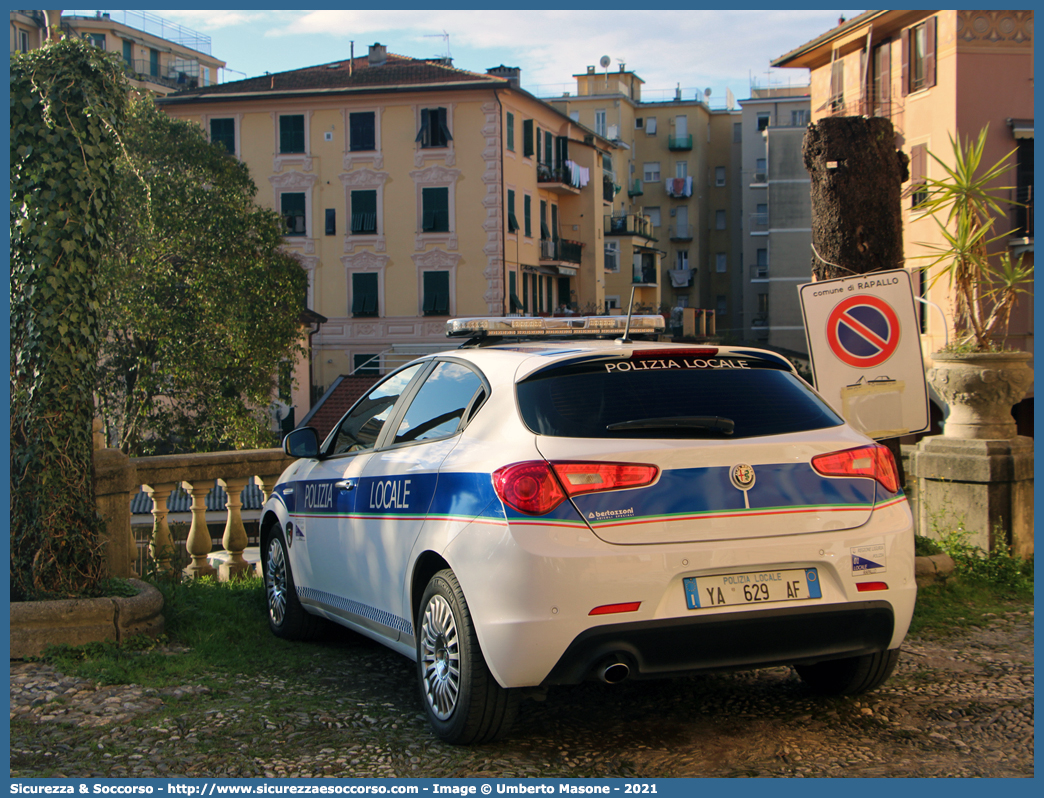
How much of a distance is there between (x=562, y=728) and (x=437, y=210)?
39.3m

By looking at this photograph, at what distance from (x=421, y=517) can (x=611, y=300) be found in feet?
180

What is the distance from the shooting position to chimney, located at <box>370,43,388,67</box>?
150 ft

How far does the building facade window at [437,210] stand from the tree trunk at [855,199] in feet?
116

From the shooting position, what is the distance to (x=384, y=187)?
140ft

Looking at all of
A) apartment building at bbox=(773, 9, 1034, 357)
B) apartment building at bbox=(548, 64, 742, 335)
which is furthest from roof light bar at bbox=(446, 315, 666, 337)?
apartment building at bbox=(548, 64, 742, 335)

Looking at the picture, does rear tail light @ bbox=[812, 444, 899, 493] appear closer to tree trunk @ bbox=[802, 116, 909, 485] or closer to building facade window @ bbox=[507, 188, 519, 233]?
tree trunk @ bbox=[802, 116, 909, 485]

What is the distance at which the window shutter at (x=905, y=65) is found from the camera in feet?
102

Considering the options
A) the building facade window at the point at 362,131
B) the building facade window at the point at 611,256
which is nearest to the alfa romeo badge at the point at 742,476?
the building facade window at the point at 362,131

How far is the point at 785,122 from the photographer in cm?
A: 6925

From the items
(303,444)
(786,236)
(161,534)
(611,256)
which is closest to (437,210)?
(611,256)

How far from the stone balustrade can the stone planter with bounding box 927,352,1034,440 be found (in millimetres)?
5005

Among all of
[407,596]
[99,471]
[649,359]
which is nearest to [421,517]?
[407,596]

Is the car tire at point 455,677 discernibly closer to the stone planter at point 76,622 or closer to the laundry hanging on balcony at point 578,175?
the stone planter at point 76,622
